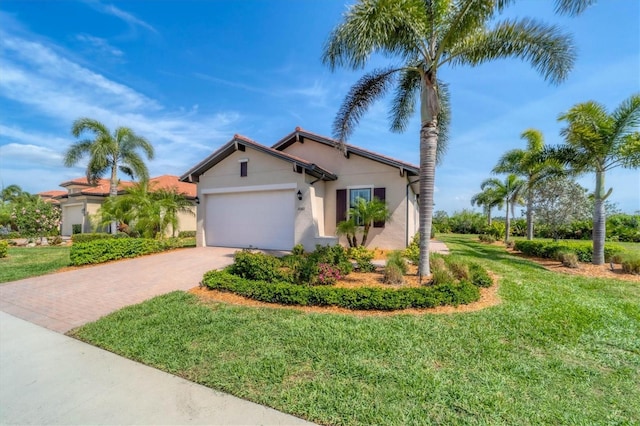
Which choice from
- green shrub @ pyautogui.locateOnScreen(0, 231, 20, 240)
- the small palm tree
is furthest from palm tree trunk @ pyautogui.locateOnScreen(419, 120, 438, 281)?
green shrub @ pyautogui.locateOnScreen(0, 231, 20, 240)

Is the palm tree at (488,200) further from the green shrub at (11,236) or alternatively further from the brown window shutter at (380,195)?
the green shrub at (11,236)

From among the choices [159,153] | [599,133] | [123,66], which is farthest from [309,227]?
[159,153]

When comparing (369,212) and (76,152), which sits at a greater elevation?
(76,152)

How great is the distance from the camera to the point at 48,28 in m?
9.58

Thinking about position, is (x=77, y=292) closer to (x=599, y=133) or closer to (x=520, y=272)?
(x=520, y=272)

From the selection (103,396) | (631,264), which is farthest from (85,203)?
(631,264)

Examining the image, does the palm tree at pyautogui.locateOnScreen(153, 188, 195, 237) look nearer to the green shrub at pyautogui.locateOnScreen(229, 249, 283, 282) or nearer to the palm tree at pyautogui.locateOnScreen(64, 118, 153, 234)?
the palm tree at pyautogui.locateOnScreen(64, 118, 153, 234)

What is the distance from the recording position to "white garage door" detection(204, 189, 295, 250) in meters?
13.1

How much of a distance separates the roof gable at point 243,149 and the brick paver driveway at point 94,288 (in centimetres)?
511

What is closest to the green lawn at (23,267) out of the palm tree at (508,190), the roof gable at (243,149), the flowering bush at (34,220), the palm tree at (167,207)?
the palm tree at (167,207)

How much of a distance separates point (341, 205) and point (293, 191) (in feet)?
8.68

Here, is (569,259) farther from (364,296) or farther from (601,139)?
(364,296)

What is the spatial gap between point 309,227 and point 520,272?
818 centimetres

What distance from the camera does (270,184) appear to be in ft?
43.1
